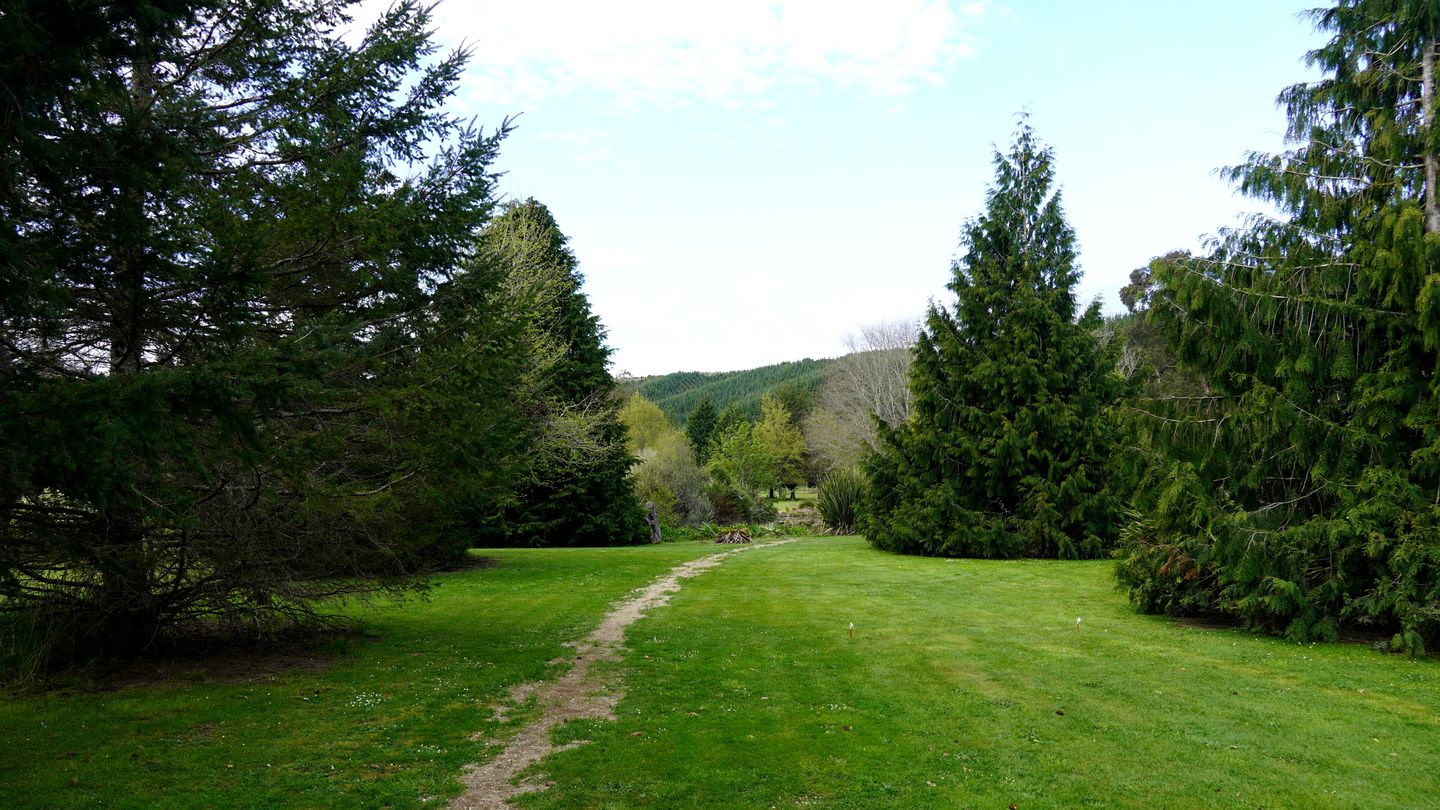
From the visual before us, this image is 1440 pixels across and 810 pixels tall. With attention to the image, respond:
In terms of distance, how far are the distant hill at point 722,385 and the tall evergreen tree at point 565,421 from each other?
68.5 metres

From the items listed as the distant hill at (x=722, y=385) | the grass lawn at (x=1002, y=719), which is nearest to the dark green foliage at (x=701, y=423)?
the distant hill at (x=722, y=385)

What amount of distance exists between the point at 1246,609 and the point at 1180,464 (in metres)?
2.03

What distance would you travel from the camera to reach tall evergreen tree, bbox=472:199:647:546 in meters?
22.4

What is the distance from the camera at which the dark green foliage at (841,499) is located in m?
33.2

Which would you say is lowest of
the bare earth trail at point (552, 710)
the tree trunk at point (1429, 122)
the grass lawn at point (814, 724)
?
the bare earth trail at point (552, 710)

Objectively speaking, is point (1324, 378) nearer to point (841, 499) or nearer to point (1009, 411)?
point (1009, 411)

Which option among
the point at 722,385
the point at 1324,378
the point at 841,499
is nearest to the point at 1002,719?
the point at 1324,378

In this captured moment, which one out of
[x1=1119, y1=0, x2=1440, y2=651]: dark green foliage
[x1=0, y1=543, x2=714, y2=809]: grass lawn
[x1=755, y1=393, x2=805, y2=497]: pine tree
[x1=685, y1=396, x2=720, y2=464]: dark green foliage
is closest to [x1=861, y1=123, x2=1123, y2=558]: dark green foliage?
[x1=1119, y1=0, x2=1440, y2=651]: dark green foliage

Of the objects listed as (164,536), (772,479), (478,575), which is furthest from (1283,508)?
(772,479)

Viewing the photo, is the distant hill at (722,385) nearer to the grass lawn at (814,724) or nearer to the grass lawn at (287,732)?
the grass lawn at (814,724)

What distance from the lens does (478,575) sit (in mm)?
18750

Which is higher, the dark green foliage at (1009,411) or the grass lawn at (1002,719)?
the dark green foliage at (1009,411)

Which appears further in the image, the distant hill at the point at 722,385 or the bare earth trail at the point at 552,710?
the distant hill at the point at 722,385

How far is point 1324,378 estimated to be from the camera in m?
10.7
